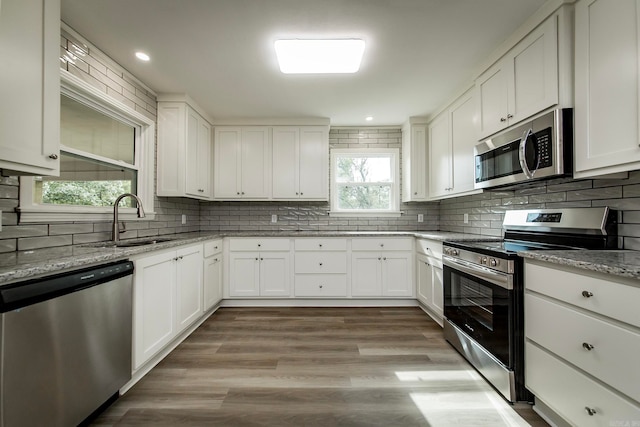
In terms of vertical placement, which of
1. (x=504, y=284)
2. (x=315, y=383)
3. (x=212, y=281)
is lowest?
(x=315, y=383)

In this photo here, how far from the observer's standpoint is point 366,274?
3.34m

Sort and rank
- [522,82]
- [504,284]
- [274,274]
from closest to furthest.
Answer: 1. [504,284]
2. [522,82]
3. [274,274]

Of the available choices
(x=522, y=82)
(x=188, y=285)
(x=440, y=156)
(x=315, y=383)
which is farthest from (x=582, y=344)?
(x=188, y=285)

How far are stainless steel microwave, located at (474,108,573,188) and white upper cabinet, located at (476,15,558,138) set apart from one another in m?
0.09

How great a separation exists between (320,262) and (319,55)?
87.2 inches

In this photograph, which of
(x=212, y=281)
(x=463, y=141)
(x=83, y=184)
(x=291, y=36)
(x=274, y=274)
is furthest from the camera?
(x=274, y=274)

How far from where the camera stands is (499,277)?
5.45 feet

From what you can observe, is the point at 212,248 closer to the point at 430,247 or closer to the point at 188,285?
the point at 188,285

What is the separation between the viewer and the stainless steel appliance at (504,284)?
1584 millimetres

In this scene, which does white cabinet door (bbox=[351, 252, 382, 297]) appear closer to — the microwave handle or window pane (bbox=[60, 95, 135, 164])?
the microwave handle

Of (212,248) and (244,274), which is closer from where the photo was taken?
(212,248)

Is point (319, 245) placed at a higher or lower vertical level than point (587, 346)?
higher

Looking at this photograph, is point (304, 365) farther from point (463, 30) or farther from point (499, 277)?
point (463, 30)

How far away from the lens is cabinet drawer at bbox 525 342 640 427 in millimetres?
1090
